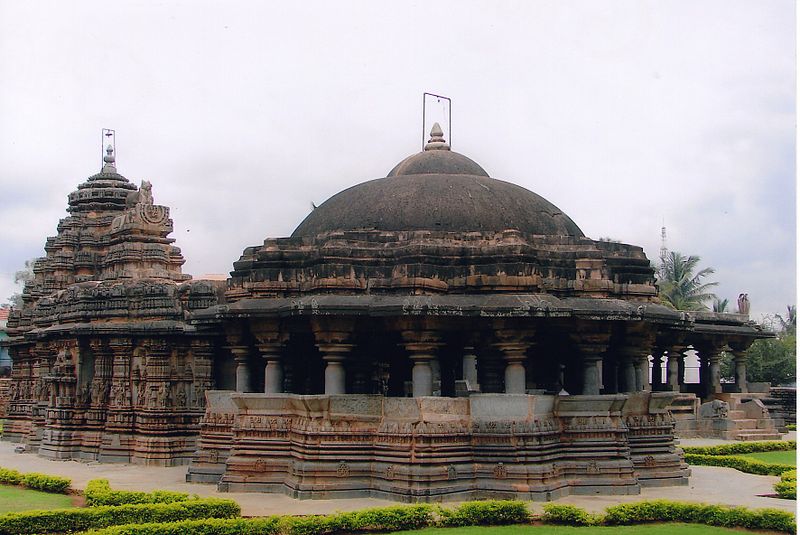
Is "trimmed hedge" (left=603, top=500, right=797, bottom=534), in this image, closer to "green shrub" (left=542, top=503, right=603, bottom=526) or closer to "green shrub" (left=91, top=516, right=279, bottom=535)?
"green shrub" (left=542, top=503, right=603, bottom=526)

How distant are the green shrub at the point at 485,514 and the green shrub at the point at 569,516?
29 centimetres

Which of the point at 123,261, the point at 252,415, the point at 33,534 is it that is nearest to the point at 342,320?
the point at 252,415

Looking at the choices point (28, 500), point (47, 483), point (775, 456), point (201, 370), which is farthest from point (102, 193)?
point (775, 456)

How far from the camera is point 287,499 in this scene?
13609 mm

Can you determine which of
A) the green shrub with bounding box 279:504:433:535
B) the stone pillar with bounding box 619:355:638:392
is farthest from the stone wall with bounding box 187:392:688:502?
the green shrub with bounding box 279:504:433:535

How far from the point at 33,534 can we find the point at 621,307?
7467 millimetres

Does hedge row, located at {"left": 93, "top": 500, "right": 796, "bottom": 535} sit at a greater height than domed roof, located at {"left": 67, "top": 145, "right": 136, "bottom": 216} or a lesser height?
lesser

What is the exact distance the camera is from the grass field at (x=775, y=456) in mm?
19941

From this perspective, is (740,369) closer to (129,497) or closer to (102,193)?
(102,193)

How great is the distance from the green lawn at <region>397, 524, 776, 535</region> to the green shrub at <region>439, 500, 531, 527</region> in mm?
164

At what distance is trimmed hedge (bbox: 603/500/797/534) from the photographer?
37.2 ft

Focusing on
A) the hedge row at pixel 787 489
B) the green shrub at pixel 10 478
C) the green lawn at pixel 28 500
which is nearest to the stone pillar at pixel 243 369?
the green lawn at pixel 28 500

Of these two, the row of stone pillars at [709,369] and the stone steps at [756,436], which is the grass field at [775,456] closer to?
the stone steps at [756,436]

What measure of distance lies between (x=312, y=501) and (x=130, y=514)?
2.34 m
